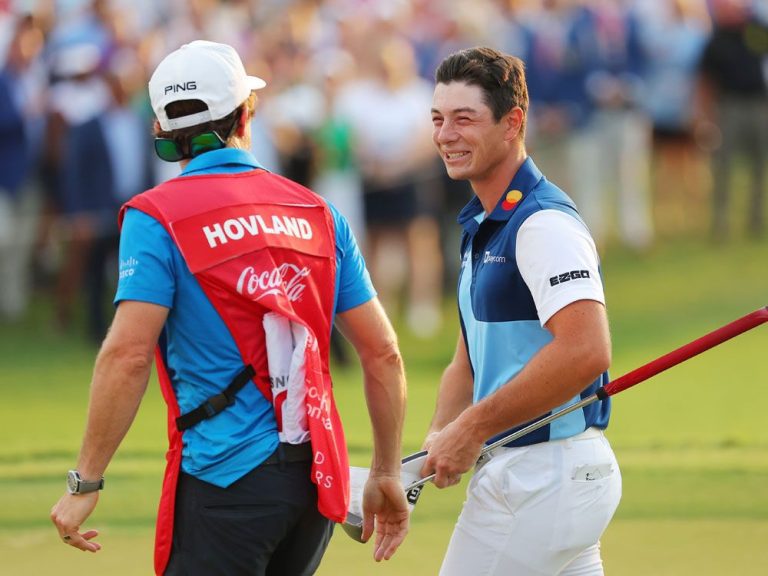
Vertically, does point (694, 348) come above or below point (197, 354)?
below

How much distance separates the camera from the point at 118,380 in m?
3.60

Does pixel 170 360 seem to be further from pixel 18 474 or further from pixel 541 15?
pixel 541 15

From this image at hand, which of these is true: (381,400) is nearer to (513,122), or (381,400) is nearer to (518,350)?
(518,350)

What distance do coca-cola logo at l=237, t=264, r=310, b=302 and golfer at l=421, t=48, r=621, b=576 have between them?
0.52 m

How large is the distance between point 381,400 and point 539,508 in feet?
1.80

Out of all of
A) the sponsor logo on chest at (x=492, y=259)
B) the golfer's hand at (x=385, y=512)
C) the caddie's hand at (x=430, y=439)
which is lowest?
the golfer's hand at (x=385, y=512)

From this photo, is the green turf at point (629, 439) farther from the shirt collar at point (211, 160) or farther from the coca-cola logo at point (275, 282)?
the shirt collar at point (211, 160)

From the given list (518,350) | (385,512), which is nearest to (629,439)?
(385,512)

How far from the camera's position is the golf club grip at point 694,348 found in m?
3.79

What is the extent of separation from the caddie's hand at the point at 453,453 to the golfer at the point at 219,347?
264 mm

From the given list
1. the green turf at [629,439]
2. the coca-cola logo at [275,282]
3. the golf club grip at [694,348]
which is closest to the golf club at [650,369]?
the golf club grip at [694,348]

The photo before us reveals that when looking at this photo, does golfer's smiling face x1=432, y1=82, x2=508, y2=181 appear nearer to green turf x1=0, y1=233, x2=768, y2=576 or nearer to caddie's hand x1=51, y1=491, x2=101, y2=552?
caddie's hand x1=51, y1=491, x2=101, y2=552

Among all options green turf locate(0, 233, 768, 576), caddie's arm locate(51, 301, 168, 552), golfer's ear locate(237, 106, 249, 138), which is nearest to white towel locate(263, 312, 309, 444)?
caddie's arm locate(51, 301, 168, 552)

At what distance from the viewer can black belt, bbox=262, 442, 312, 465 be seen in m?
3.75
